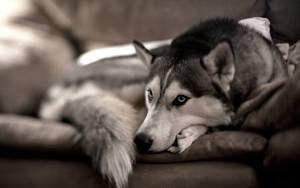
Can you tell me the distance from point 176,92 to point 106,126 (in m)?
0.28

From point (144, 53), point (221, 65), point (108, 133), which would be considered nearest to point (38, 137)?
point (108, 133)

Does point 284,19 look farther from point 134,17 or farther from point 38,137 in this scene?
point 38,137

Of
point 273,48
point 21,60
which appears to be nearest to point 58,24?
point 21,60

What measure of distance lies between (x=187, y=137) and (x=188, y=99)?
14 cm

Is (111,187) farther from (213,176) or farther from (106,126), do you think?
(213,176)

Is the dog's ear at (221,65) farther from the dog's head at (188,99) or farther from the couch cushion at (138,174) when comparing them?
the couch cushion at (138,174)

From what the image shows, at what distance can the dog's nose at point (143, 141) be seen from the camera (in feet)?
4.05

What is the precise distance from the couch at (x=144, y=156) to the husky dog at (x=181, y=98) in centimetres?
7

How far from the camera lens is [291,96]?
1.09 meters

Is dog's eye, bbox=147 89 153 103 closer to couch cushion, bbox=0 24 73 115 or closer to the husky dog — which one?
the husky dog

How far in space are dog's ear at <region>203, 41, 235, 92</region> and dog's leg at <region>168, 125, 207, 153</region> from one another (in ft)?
0.59

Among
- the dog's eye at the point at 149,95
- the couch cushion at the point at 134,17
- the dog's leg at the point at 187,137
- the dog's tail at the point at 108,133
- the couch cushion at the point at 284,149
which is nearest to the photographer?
the couch cushion at the point at 284,149

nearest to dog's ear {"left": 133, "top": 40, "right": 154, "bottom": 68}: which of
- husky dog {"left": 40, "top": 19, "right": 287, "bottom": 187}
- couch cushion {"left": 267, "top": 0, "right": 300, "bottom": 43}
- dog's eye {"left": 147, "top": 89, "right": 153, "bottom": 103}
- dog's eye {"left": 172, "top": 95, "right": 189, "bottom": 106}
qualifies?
husky dog {"left": 40, "top": 19, "right": 287, "bottom": 187}

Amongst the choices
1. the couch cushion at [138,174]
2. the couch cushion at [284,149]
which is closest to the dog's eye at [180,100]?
the couch cushion at [138,174]
